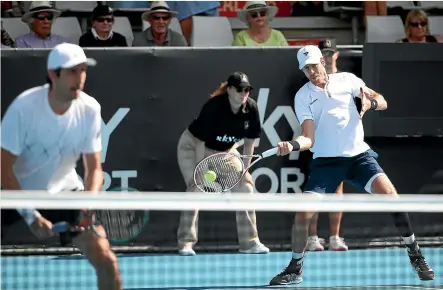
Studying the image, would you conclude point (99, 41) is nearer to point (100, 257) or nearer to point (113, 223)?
point (113, 223)

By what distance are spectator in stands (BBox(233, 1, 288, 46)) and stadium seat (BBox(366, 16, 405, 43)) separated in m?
0.89

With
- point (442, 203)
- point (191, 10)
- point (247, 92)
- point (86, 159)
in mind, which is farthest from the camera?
point (191, 10)

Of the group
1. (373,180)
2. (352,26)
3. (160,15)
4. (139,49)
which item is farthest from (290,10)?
(373,180)

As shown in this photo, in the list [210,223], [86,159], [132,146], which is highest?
[86,159]

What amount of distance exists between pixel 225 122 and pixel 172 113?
54 cm

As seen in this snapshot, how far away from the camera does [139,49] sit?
8.12 metres

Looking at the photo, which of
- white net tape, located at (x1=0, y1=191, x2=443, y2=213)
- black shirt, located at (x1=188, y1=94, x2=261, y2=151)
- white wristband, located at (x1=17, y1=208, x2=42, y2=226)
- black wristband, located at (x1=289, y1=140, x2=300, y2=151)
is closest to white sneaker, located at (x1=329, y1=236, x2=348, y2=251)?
black shirt, located at (x1=188, y1=94, x2=261, y2=151)

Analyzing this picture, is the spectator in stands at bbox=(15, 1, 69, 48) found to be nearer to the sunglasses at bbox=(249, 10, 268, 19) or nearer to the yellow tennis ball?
the sunglasses at bbox=(249, 10, 268, 19)

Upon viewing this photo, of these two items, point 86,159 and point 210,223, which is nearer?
point 86,159

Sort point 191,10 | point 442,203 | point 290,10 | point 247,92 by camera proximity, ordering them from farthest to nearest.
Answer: point 290,10, point 191,10, point 247,92, point 442,203

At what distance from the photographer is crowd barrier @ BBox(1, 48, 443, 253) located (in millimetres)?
8148

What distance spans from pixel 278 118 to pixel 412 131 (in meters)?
1.04

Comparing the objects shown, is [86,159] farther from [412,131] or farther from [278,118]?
[412,131]

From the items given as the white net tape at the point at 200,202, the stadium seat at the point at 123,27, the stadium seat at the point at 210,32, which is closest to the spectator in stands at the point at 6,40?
the stadium seat at the point at 123,27
